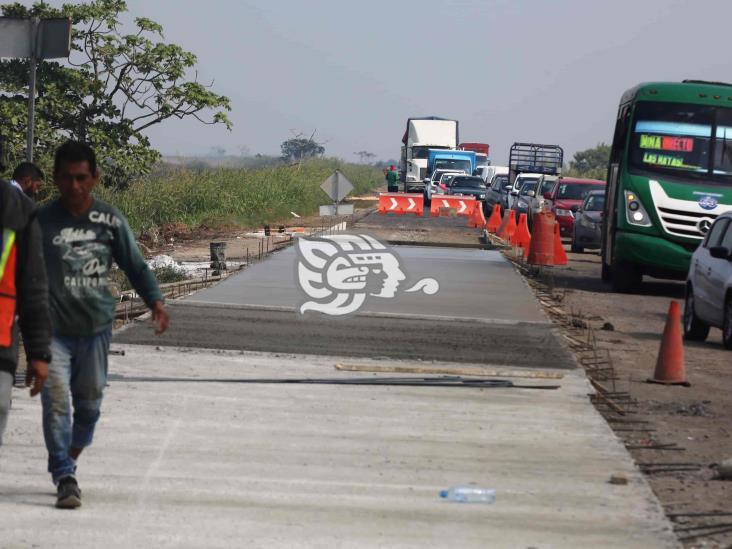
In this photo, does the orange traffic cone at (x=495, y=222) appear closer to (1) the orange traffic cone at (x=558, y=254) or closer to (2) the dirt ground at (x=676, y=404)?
(1) the orange traffic cone at (x=558, y=254)

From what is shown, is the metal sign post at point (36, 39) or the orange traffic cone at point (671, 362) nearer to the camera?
the metal sign post at point (36, 39)

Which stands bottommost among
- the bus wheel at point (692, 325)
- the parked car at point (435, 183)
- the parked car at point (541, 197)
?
the parked car at point (435, 183)

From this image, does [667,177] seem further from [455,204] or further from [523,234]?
[455,204]

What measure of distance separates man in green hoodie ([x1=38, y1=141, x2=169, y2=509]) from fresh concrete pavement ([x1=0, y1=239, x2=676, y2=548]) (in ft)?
1.18

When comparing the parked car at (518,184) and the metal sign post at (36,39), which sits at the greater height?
the metal sign post at (36,39)

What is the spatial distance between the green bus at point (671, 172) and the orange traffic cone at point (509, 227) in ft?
40.3

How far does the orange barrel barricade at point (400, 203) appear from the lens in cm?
5341

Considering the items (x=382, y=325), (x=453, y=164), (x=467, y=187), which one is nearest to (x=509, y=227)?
(x=382, y=325)

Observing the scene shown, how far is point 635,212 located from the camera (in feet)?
76.9

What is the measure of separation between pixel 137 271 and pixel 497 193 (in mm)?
46298

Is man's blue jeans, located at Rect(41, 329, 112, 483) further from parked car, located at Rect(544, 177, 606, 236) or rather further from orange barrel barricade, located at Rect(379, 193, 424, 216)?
orange barrel barricade, located at Rect(379, 193, 424, 216)

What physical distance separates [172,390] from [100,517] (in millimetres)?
4171

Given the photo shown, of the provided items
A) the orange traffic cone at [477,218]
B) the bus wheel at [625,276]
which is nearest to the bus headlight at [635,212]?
the bus wheel at [625,276]

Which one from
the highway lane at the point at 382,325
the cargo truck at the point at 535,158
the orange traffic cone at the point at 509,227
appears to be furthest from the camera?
the cargo truck at the point at 535,158
